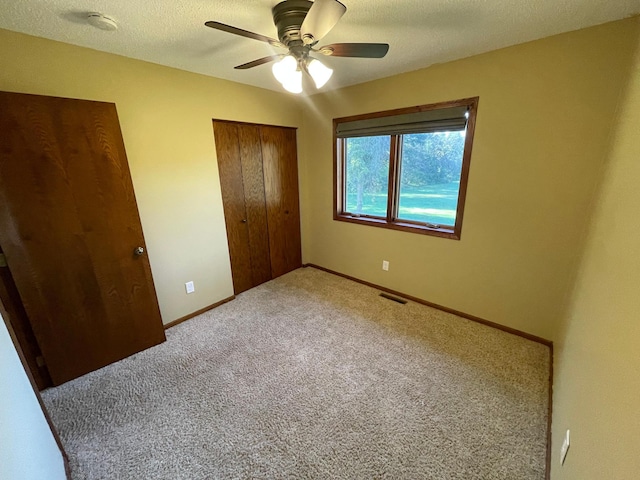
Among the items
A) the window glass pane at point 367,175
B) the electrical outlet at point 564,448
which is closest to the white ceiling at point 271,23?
the window glass pane at point 367,175

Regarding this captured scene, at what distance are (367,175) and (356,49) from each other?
1.70m

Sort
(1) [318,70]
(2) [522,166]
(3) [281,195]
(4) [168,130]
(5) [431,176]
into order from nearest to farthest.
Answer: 1. (1) [318,70]
2. (2) [522,166]
3. (4) [168,130]
4. (5) [431,176]
5. (3) [281,195]

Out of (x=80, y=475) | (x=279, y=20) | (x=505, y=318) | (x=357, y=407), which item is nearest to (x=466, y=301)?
(x=505, y=318)

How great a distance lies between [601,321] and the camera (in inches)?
39.2

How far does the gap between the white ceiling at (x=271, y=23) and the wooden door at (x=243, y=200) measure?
2.63ft

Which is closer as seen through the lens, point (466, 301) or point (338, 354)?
point (338, 354)

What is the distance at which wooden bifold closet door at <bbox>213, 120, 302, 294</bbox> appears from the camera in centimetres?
277

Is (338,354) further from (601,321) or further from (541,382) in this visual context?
(601,321)

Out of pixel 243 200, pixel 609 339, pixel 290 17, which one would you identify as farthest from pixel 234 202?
pixel 609 339

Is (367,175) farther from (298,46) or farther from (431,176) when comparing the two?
(298,46)

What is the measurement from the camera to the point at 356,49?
4.47ft

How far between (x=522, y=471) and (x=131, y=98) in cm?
343

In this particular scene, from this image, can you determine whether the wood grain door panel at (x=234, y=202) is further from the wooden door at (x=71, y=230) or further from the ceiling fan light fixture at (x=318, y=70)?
the ceiling fan light fixture at (x=318, y=70)

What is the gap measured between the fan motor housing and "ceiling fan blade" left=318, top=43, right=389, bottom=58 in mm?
163
